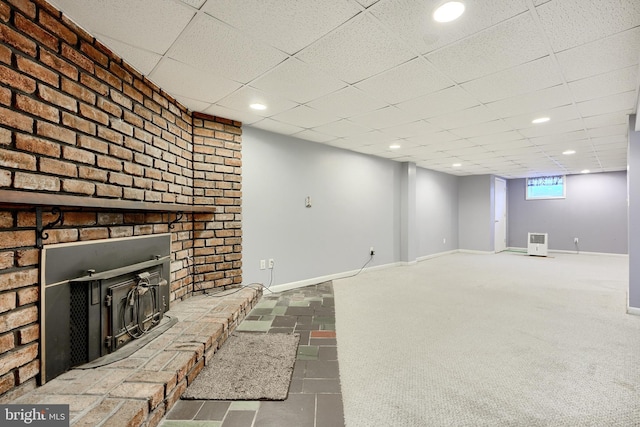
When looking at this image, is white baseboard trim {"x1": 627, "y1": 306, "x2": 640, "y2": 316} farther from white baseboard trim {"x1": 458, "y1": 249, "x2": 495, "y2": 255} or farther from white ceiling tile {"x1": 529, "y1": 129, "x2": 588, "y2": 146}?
white baseboard trim {"x1": 458, "y1": 249, "x2": 495, "y2": 255}

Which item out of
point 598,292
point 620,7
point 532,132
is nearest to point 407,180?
point 532,132

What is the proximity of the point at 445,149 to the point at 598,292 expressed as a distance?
115 inches

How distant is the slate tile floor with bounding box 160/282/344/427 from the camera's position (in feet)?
5.17

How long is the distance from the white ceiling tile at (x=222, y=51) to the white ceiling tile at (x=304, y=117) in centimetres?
87

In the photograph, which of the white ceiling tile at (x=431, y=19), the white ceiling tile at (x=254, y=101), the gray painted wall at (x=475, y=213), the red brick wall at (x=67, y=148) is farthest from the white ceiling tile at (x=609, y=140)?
the red brick wall at (x=67, y=148)

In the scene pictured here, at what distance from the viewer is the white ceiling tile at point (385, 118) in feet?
10.6

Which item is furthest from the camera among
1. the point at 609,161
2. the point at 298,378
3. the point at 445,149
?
Answer: the point at 609,161

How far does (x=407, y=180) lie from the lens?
6203 mm

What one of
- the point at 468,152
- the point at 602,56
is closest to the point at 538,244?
the point at 468,152

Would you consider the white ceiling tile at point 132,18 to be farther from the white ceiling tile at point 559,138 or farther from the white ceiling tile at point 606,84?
the white ceiling tile at point 559,138

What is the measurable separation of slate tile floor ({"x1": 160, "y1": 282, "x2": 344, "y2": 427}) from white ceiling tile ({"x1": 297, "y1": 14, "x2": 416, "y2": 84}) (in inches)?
85.8

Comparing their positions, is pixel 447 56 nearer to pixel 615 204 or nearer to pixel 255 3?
pixel 255 3

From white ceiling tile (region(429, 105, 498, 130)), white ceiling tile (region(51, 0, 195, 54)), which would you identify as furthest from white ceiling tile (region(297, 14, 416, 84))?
white ceiling tile (region(429, 105, 498, 130))

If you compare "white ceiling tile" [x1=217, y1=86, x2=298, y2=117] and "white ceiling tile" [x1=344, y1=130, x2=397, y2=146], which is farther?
"white ceiling tile" [x1=344, y1=130, x2=397, y2=146]
